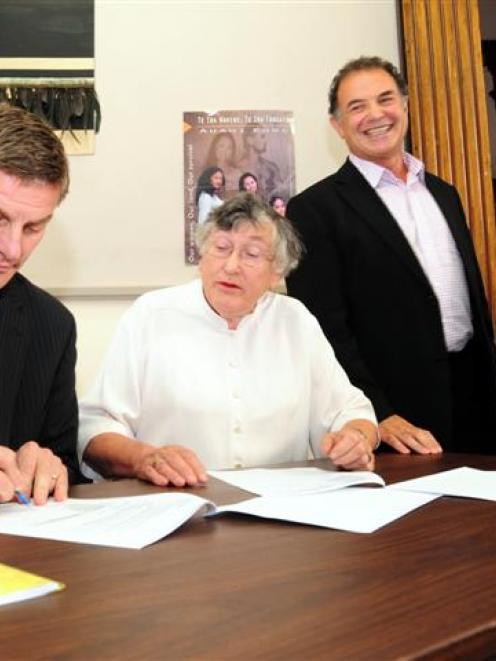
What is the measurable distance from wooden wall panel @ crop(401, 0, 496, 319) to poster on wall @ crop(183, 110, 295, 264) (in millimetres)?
558

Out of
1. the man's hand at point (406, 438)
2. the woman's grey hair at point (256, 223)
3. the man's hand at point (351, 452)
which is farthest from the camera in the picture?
the woman's grey hair at point (256, 223)

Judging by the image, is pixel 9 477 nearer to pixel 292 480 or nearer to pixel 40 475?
pixel 40 475

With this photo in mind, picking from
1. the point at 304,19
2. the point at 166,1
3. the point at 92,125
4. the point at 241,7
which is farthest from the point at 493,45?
the point at 92,125

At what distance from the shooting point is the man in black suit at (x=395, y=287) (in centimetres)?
238

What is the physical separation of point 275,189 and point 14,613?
2702 mm

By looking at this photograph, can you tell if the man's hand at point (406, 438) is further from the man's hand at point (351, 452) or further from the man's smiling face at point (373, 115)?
the man's smiling face at point (373, 115)

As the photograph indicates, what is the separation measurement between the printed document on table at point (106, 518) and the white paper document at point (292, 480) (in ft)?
0.66

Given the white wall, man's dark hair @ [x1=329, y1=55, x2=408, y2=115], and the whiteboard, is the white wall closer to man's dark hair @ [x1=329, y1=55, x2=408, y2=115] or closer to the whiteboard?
the whiteboard

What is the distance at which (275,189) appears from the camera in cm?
323

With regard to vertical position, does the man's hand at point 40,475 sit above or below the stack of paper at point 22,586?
above

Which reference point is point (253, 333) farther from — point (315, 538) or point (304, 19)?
point (304, 19)

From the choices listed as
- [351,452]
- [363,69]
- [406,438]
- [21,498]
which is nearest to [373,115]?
[363,69]

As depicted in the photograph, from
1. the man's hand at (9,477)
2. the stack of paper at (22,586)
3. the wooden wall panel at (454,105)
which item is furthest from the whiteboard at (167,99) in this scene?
the stack of paper at (22,586)

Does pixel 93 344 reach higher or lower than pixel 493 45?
lower
